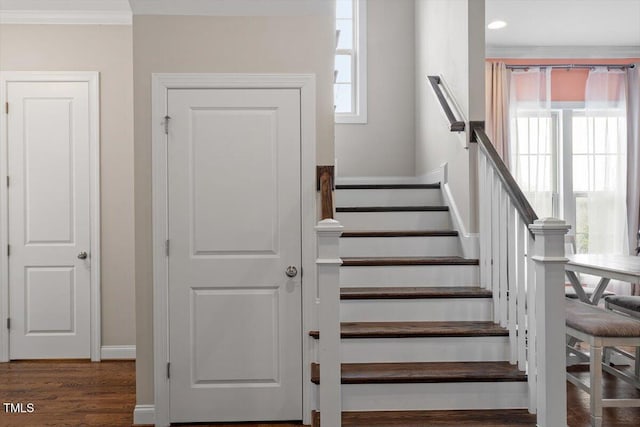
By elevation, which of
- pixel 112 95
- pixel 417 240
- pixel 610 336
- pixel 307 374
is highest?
pixel 112 95

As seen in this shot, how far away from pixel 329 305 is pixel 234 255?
37.7 inches

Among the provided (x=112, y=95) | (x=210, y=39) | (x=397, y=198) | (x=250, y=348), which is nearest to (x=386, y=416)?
(x=250, y=348)

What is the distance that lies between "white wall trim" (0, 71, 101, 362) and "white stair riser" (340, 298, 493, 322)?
2350 mm

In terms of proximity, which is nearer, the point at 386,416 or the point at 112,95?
the point at 386,416

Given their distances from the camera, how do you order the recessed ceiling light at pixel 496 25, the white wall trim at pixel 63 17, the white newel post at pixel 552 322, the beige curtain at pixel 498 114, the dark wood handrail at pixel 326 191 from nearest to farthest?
the white newel post at pixel 552 322
the dark wood handrail at pixel 326 191
the white wall trim at pixel 63 17
the recessed ceiling light at pixel 496 25
the beige curtain at pixel 498 114

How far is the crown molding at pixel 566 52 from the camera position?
5.65 m

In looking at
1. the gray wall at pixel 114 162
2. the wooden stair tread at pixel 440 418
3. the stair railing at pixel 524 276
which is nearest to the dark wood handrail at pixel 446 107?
the stair railing at pixel 524 276

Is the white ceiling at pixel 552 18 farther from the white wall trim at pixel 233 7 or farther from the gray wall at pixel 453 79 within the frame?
the white wall trim at pixel 233 7

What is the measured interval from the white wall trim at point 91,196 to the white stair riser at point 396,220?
2064 mm

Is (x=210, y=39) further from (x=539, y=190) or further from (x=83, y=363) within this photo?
(x=539, y=190)

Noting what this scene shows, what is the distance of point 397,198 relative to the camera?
4.20 m

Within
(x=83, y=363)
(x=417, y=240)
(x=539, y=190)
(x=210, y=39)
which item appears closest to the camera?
(x=210, y=39)

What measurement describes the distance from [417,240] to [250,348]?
1.36 m

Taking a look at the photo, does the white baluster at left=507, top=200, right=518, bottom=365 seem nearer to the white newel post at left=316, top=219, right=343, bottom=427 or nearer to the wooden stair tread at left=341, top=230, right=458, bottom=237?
the wooden stair tread at left=341, top=230, right=458, bottom=237
